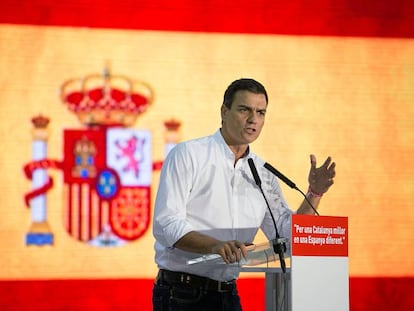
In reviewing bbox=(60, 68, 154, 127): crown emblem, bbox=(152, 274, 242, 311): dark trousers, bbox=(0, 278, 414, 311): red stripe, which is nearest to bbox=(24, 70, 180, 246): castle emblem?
bbox=(60, 68, 154, 127): crown emblem

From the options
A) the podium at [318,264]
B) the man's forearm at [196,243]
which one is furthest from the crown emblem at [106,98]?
the podium at [318,264]

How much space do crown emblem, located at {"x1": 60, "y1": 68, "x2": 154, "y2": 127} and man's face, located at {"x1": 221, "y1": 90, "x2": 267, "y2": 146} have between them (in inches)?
85.4

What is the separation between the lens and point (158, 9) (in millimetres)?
5109

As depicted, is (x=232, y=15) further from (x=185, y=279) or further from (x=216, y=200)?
(x=185, y=279)

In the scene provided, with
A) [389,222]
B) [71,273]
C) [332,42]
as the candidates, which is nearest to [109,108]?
[71,273]

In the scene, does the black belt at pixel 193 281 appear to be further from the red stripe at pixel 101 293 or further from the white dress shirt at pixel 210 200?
the red stripe at pixel 101 293

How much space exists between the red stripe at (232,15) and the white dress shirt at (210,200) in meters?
2.25

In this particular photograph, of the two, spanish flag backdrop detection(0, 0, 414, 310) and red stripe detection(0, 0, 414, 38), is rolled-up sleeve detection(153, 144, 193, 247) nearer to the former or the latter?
spanish flag backdrop detection(0, 0, 414, 310)

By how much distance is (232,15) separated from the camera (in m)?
5.18

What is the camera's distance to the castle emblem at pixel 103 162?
4.95 m

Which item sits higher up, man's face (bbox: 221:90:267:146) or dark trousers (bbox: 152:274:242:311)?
man's face (bbox: 221:90:267:146)

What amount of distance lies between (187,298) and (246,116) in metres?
0.70

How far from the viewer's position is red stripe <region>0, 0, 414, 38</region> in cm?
502

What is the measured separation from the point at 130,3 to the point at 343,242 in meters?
3.10
